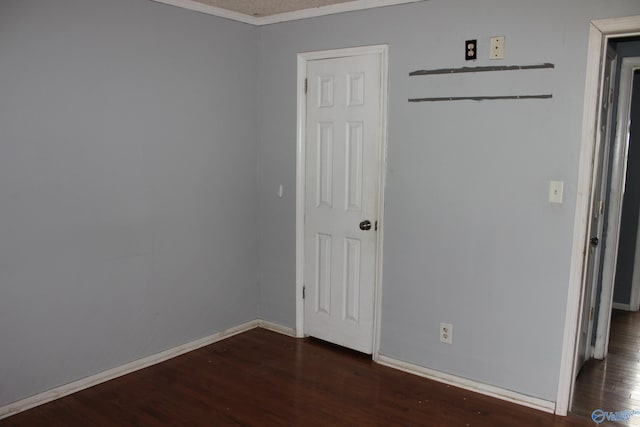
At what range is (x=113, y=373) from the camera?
10.4ft

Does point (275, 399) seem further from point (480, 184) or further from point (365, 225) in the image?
point (480, 184)

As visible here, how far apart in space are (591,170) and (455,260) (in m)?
0.89

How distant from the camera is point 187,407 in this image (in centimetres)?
283

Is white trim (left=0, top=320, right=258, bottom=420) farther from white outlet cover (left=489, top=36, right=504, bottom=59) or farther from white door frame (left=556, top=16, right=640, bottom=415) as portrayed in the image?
white outlet cover (left=489, top=36, right=504, bottom=59)

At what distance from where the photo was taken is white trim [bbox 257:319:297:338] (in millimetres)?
3928

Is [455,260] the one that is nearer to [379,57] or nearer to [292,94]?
[379,57]

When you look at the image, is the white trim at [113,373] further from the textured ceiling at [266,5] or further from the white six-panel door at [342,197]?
the textured ceiling at [266,5]

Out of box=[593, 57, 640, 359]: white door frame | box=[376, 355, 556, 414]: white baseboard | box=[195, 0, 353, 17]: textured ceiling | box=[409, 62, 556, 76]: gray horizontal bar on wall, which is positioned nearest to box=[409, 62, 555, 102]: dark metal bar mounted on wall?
box=[409, 62, 556, 76]: gray horizontal bar on wall

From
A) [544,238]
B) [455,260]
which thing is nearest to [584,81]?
[544,238]

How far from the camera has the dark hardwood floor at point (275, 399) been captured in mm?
2715

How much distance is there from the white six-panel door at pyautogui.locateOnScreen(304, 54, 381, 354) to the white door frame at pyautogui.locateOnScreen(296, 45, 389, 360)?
3 cm

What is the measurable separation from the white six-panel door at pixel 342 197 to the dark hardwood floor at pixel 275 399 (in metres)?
0.33

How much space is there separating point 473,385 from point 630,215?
2774 mm

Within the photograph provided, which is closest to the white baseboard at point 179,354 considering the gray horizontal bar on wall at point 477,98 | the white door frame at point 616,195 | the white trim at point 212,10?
the white door frame at point 616,195
